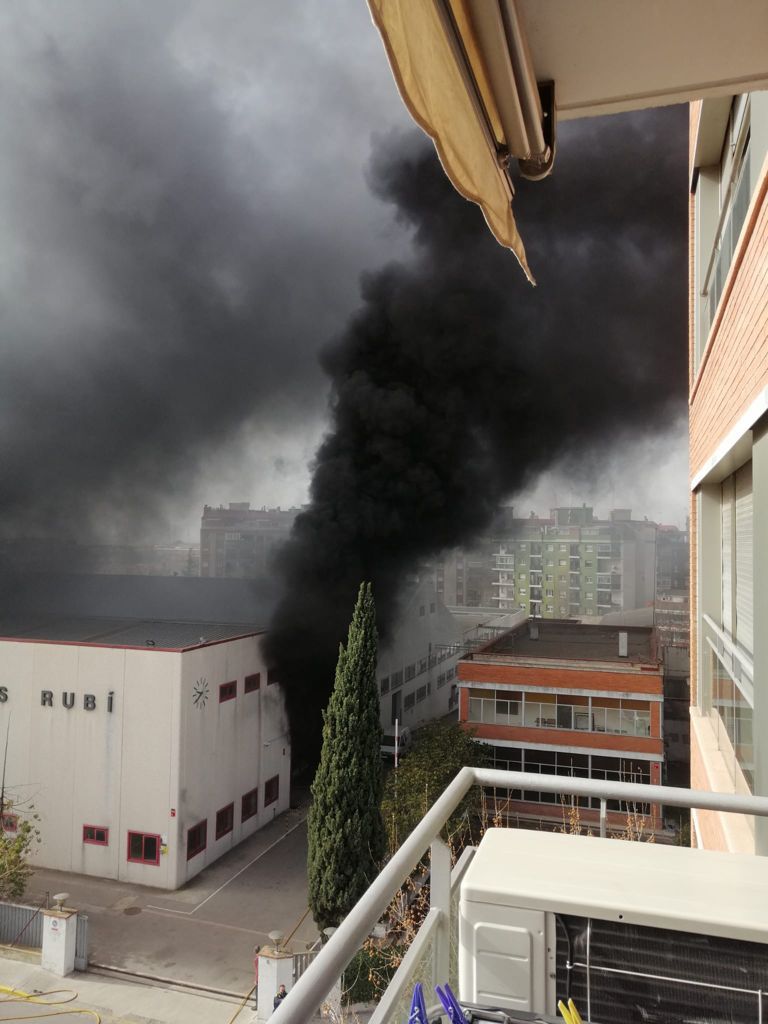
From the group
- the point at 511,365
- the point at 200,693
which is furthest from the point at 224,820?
the point at 511,365

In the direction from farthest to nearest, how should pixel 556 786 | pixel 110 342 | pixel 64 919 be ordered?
pixel 110 342 < pixel 64 919 < pixel 556 786

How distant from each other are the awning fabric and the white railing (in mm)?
720

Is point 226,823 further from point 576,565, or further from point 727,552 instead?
point 576,565

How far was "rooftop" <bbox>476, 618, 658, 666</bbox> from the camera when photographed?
15039mm

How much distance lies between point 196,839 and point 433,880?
12163 millimetres

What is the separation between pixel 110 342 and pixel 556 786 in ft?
81.0

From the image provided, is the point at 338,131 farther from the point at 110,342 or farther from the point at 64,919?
the point at 64,919

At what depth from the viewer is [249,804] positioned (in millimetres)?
13453

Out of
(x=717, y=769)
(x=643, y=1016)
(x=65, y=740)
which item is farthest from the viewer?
(x=65, y=740)

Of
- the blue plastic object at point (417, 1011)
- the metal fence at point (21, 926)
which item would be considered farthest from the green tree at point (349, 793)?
the blue plastic object at point (417, 1011)

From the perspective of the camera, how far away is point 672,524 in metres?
21.0

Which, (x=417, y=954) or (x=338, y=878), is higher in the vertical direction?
(x=417, y=954)

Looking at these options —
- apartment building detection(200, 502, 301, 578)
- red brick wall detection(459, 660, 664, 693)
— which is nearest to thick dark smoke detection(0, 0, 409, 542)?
apartment building detection(200, 502, 301, 578)

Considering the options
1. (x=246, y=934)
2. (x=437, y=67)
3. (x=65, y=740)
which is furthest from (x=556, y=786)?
(x=65, y=740)
